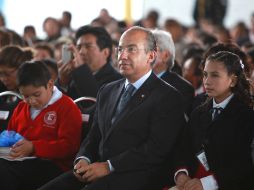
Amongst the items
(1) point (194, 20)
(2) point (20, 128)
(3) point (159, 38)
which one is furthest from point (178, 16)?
(2) point (20, 128)

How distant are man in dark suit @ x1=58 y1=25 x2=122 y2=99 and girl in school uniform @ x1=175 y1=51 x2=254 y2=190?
1207mm

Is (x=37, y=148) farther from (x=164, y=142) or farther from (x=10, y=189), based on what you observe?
(x=164, y=142)

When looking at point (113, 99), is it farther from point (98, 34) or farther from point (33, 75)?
point (98, 34)

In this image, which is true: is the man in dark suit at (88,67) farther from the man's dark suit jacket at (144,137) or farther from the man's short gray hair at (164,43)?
the man's dark suit jacket at (144,137)

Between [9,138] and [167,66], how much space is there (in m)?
1.41

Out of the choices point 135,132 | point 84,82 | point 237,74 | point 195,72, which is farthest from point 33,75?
point 195,72

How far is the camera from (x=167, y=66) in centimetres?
519

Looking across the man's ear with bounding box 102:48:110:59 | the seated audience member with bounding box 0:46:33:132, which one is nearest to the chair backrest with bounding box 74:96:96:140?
the seated audience member with bounding box 0:46:33:132

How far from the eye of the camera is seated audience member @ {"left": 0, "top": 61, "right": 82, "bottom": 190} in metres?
4.36

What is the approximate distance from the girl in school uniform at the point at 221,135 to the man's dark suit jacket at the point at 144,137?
132 millimetres

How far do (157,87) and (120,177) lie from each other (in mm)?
584

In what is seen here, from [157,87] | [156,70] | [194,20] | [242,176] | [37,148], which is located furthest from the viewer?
[194,20]

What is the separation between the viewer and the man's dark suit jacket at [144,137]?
12.8 ft

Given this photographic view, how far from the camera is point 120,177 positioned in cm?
392
